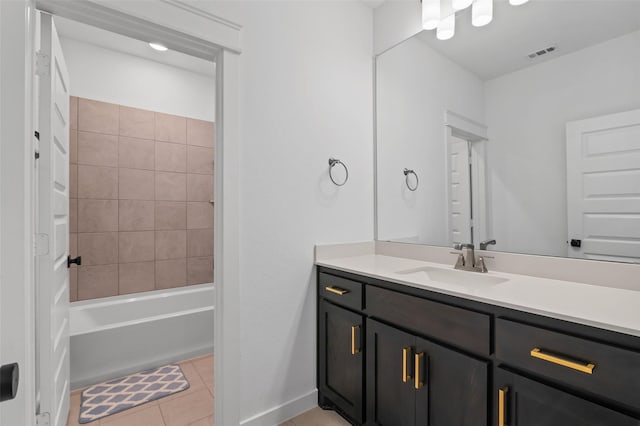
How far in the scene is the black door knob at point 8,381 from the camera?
1.60ft

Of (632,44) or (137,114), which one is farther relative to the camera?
(137,114)

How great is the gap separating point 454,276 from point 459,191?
1.71 ft

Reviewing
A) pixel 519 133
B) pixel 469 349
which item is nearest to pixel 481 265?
pixel 469 349

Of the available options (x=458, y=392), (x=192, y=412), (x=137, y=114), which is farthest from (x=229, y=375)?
(x=137, y=114)

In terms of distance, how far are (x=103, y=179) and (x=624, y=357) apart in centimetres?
329

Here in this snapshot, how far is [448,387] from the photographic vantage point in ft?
3.88

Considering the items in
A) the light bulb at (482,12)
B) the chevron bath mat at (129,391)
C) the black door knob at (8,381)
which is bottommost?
the chevron bath mat at (129,391)

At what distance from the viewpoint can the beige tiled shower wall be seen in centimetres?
255

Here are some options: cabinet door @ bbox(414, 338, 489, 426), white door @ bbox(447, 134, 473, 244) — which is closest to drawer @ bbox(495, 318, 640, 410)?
cabinet door @ bbox(414, 338, 489, 426)

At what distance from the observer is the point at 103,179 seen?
2.63 meters

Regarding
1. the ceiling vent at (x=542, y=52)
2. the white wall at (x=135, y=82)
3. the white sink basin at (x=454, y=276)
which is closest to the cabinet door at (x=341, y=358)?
the white sink basin at (x=454, y=276)

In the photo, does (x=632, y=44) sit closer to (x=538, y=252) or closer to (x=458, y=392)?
(x=538, y=252)

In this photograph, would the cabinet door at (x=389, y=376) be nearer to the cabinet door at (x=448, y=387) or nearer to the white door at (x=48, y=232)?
the cabinet door at (x=448, y=387)

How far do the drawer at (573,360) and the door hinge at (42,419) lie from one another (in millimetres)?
1794
